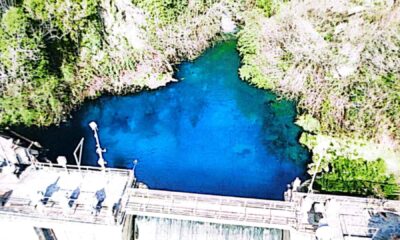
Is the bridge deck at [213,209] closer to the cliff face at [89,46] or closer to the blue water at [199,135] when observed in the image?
the blue water at [199,135]

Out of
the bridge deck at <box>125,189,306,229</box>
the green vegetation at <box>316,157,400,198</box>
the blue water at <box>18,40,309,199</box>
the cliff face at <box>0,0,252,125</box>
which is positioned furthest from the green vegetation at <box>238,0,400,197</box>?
the cliff face at <box>0,0,252,125</box>

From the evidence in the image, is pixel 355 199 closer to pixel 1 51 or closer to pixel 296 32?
pixel 296 32

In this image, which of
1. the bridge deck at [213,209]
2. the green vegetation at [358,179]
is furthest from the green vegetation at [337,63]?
the bridge deck at [213,209]

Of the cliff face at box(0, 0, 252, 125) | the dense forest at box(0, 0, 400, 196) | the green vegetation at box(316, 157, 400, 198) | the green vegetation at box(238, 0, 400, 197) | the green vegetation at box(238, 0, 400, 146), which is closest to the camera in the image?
the green vegetation at box(316, 157, 400, 198)

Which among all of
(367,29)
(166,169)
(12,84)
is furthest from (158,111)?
(367,29)

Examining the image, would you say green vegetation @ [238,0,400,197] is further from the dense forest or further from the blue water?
the blue water

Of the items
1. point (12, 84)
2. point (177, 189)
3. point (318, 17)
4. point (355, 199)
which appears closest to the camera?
point (355, 199)
